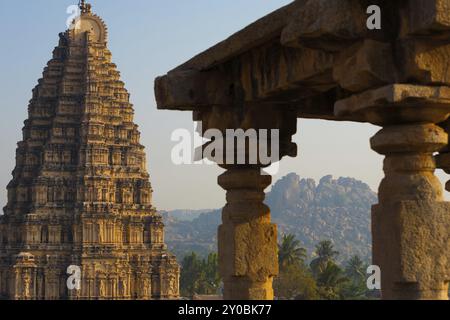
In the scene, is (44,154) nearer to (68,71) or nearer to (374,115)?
(68,71)

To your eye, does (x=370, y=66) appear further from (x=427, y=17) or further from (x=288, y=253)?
(x=288, y=253)

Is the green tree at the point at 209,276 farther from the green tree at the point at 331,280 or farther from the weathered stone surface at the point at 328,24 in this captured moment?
the weathered stone surface at the point at 328,24

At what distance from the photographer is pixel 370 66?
6066 mm

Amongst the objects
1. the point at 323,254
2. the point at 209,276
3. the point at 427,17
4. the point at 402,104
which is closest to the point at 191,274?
the point at 209,276

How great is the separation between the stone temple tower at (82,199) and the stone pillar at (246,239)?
4688cm

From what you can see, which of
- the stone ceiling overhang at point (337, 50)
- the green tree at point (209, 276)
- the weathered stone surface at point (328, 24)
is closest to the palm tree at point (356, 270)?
the green tree at point (209, 276)

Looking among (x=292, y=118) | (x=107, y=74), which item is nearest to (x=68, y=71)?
(x=107, y=74)

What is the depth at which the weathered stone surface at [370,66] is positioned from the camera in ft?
19.9

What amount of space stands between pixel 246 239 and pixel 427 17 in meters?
3.44

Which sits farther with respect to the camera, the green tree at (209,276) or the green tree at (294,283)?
the green tree at (209,276)

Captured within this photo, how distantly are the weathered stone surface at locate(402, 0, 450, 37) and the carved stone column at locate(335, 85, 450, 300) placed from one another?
37 cm

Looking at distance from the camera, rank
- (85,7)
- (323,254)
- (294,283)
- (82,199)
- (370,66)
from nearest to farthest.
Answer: (370,66)
(82,199)
(85,7)
(294,283)
(323,254)

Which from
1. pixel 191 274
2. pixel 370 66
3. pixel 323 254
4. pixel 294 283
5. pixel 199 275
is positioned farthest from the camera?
pixel 191 274

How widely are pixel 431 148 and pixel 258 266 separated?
275cm
